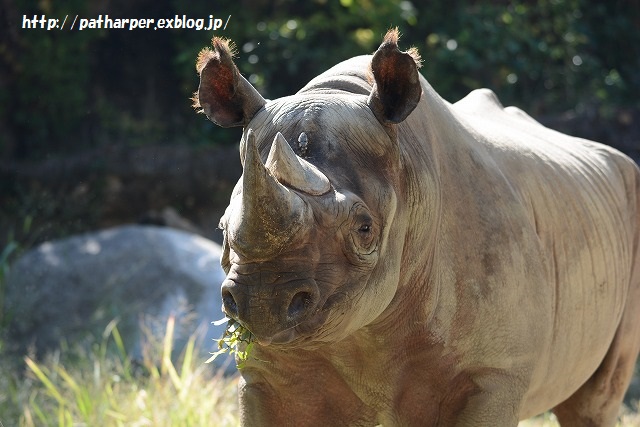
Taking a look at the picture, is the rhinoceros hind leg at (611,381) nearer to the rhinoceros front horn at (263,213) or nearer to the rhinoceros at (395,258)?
the rhinoceros at (395,258)

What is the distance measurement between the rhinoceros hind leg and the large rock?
3.67 metres

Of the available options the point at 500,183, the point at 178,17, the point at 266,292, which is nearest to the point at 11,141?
the point at 178,17

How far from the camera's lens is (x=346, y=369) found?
165 inches

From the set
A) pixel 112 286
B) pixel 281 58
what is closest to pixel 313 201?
pixel 112 286

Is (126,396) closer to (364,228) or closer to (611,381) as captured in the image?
(611,381)

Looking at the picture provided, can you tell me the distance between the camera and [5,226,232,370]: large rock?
30.3 ft

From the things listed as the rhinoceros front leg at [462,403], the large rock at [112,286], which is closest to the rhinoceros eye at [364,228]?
the rhinoceros front leg at [462,403]

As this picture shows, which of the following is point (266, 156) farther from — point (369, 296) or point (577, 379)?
point (577, 379)

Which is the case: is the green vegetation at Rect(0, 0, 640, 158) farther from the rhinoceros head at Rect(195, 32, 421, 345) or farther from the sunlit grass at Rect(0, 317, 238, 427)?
the rhinoceros head at Rect(195, 32, 421, 345)

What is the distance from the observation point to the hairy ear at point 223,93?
12.8ft

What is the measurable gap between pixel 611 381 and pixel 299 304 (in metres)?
3.03

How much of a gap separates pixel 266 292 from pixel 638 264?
3.23 m

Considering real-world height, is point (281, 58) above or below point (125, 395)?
above

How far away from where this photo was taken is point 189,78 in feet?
42.8
